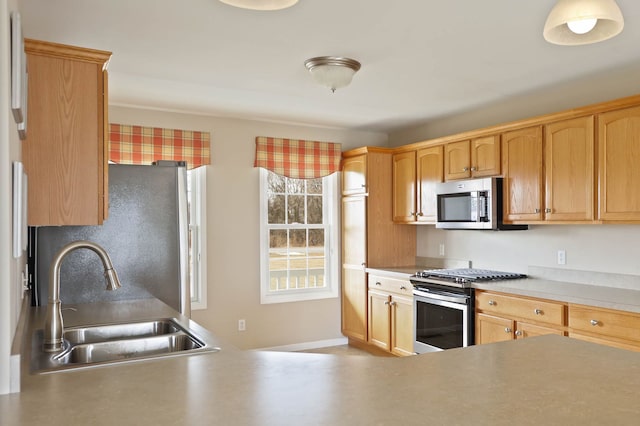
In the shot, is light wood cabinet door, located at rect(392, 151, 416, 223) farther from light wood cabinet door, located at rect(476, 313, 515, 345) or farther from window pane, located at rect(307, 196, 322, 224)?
light wood cabinet door, located at rect(476, 313, 515, 345)

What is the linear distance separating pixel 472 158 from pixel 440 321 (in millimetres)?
1359

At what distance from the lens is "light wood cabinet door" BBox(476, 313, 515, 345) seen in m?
3.39

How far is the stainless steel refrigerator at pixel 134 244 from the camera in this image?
106 inches

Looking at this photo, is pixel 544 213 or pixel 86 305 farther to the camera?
pixel 544 213

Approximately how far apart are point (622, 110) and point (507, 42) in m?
0.90

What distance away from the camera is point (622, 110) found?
3066mm

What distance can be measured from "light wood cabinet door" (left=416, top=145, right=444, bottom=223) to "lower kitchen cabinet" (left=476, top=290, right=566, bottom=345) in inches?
43.8

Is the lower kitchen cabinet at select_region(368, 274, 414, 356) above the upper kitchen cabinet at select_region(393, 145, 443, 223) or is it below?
below

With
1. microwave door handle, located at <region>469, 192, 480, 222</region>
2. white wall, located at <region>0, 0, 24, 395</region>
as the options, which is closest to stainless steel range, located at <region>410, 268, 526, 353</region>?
microwave door handle, located at <region>469, 192, 480, 222</region>

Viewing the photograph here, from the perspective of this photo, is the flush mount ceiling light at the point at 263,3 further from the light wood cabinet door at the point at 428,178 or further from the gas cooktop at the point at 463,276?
the light wood cabinet door at the point at 428,178

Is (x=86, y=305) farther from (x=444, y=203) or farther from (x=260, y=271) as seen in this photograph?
(x=444, y=203)

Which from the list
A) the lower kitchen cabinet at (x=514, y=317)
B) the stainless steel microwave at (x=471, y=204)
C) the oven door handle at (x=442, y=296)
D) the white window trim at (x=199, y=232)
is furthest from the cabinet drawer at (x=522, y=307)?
the white window trim at (x=199, y=232)

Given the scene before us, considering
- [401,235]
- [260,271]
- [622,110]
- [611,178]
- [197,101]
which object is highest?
[197,101]

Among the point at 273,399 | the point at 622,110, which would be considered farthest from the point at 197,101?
the point at 273,399
